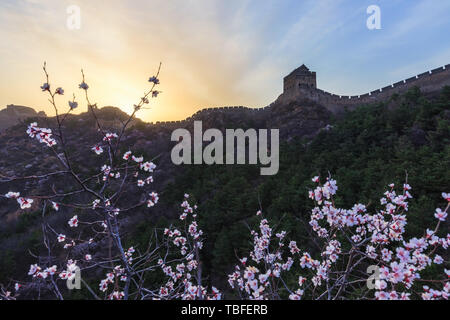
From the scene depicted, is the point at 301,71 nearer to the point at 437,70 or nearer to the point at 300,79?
the point at 300,79

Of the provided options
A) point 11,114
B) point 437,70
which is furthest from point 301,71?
point 11,114

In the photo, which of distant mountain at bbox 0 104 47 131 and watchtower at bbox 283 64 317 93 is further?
distant mountain at bbox 0 104 47 131

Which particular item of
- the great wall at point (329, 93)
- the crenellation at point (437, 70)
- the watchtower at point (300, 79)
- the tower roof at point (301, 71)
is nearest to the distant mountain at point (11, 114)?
the great wall at point (329, 93)

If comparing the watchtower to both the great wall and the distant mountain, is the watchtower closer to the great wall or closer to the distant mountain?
the great wall

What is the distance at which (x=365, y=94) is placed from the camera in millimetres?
36625

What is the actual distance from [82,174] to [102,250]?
1697 centimetres

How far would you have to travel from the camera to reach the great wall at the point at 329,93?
29.9m

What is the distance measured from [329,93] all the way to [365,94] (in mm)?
5242

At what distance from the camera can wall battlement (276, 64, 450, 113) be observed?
2956 cm

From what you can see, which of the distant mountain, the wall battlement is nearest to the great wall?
the wall battlement

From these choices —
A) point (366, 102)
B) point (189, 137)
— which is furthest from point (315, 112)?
point (189, 137)

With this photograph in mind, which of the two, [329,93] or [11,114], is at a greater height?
[11,114]

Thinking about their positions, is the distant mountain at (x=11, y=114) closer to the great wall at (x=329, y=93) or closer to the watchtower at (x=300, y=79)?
the great wall at (x=329, y=93)
